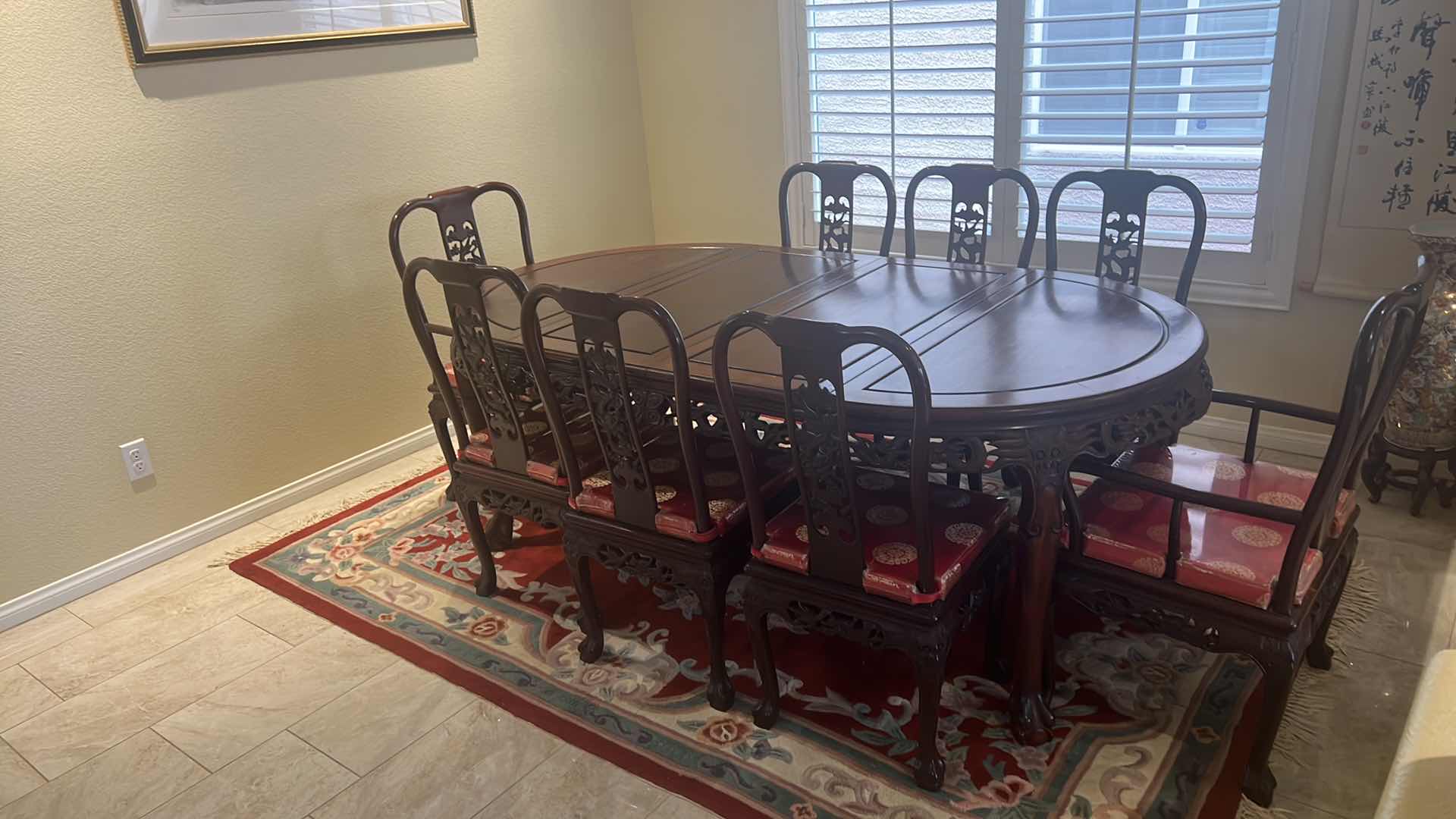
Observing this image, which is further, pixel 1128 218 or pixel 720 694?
pixel 1128 218

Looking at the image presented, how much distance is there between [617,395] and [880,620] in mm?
678

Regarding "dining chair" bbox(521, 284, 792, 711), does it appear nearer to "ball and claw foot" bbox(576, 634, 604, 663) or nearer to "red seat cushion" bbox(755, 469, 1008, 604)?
"ball and claw foot" bbox(576, 634, 604, 663)

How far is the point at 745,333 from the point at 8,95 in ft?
6.50

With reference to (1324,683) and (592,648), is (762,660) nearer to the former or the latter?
(592,648)

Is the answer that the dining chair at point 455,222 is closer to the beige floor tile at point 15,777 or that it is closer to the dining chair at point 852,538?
the beige floor tile at point 15,777

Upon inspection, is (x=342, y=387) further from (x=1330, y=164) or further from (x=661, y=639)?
(x=1330, y=164)

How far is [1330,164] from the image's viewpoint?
111 inches

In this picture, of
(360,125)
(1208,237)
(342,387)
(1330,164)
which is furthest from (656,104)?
(1330,164)

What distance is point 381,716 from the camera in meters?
2.18

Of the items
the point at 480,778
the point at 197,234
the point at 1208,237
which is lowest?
the point at 480,778

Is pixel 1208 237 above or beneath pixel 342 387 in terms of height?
above

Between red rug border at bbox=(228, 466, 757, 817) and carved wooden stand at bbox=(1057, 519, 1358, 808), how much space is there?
76cm

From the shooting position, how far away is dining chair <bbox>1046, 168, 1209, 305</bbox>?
2502mm

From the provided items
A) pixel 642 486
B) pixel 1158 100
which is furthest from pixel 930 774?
pixel 1158 100
